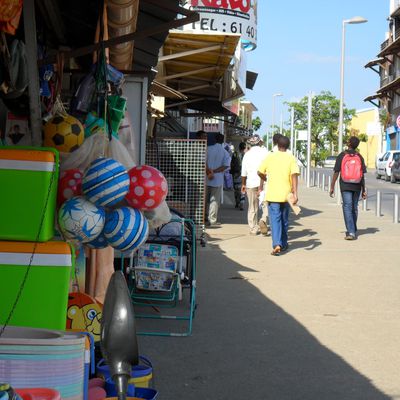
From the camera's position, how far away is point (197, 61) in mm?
16219

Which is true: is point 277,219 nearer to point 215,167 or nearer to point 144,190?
point 215,167

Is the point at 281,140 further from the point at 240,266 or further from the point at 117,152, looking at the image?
the point at 117,152

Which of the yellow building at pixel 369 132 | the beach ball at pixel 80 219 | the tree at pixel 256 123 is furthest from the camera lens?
the tree at pixel 256 123

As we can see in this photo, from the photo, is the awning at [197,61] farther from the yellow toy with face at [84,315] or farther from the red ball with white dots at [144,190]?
the red ball with white dots at [144,190]

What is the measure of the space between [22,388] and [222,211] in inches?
731

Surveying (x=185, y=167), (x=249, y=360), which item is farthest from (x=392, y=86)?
(x=249, y=360)

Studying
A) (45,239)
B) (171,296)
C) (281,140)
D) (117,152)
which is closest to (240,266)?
(281,140)

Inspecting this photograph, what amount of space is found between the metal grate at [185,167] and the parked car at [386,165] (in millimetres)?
39385

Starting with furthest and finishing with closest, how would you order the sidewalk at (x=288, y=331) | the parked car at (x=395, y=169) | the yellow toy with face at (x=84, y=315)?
the parked car at (x=395, y=169) < the sidewalk at (x=288, y=331) < the yellow toy with face at (x=84, y=315)

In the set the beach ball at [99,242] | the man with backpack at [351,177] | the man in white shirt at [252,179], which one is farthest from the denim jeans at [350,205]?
the beach ball at [99,242]

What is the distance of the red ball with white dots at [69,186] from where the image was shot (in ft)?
13.8

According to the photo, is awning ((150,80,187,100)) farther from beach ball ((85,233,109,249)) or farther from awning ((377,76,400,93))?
awning ((377,76,400,93))

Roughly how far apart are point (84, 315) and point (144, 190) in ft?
4.10

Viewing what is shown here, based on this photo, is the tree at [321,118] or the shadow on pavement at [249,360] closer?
the shadow on pavement at [249,360]
